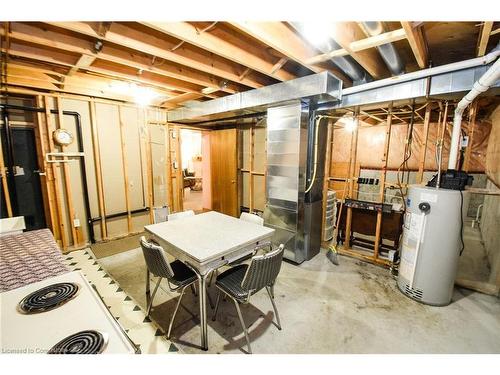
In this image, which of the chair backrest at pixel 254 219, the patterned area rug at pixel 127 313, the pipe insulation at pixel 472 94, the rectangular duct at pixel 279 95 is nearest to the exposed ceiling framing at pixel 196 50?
the rectangular duct at pixel 279 95

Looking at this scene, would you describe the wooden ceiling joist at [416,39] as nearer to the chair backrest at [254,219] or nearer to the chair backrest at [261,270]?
the chair backrest at [261,270]

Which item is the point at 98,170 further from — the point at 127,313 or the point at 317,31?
the point at 317,31

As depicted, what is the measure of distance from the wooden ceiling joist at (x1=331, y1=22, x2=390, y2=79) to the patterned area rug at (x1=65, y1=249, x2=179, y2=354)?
9.06 feet

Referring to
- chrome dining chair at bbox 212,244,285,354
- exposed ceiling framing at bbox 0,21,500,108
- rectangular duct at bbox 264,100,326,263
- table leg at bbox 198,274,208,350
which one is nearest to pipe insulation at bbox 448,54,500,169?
exposed ceiling framing at bbox 0,21,500,108

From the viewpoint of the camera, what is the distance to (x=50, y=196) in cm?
339

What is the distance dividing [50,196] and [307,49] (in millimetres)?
4166

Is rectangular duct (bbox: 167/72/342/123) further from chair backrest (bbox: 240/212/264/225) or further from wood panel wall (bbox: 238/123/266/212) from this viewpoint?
chair backrest (bbox: 240/212/264/225)

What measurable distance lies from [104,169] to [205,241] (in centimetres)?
301

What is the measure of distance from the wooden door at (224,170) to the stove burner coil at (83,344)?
13.0 ft

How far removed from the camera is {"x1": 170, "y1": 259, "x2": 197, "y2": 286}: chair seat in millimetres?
1899

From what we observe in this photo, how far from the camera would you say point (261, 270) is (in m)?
1.68

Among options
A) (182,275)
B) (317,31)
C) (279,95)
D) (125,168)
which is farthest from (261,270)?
(125,168)

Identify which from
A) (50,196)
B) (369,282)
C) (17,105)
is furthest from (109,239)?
(369,282)

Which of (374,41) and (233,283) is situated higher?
(374,41)
